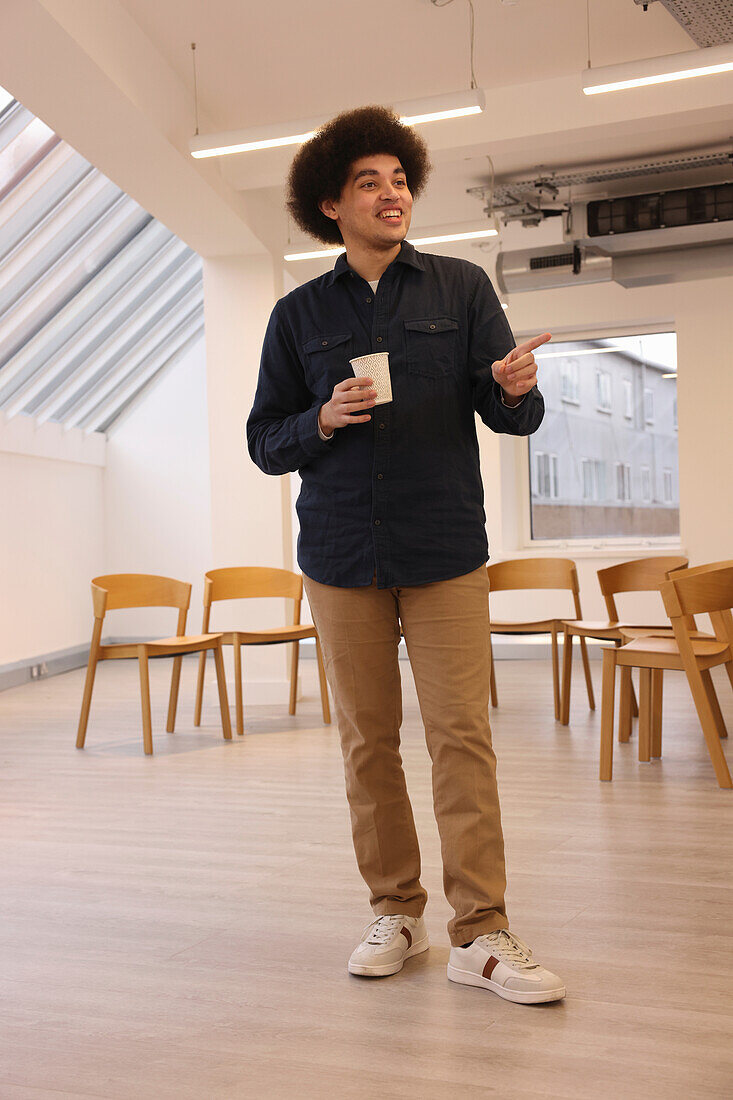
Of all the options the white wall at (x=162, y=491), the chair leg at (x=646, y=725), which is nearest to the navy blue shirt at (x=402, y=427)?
the chair leg at (x=646, y=725)

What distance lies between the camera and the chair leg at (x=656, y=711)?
4195 mm

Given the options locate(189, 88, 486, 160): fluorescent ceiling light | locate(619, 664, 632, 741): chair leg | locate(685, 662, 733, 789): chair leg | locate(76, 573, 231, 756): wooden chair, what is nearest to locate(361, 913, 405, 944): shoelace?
locate(685, 662, 733, 789): chair leg

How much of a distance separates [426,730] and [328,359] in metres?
0.76

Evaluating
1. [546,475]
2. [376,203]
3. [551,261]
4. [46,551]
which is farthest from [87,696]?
[546,475]

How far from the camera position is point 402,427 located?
6.68 ft

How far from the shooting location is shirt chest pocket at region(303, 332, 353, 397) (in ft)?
6.81

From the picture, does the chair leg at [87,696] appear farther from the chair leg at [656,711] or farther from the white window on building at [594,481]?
the white window on building at [594,481]

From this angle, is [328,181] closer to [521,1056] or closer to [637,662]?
[521,1056]

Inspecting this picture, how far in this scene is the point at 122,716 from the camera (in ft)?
19.1

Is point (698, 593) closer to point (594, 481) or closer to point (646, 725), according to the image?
point (646, 725)

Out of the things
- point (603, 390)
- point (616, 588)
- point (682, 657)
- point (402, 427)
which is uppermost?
point (603, 390)

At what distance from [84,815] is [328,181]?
2.44 metres

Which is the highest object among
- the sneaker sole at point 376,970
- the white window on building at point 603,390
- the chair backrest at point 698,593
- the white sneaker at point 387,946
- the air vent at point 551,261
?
the air vent at point 551,261

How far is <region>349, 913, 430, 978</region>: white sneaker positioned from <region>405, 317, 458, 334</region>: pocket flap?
1193 millimetres
